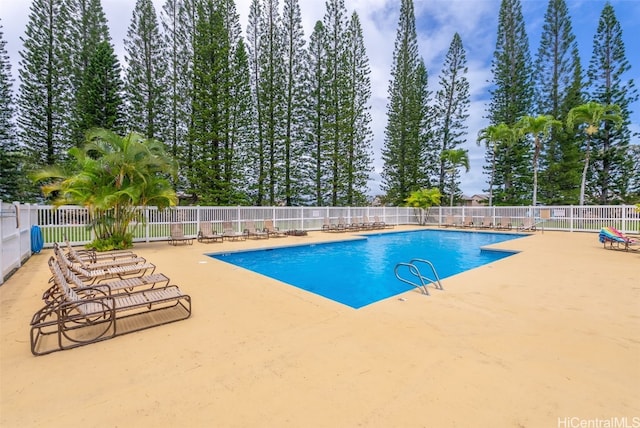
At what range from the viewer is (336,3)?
1909cm

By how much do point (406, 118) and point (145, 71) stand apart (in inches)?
706

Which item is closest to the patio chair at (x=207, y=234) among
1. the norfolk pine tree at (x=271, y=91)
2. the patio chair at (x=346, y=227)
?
the patio chair at (x=346, y=227)

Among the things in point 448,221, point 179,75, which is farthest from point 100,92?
point 448,221

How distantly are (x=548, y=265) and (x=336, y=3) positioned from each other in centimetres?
2010

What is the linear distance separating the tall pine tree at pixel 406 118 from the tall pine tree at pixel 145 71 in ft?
53.1

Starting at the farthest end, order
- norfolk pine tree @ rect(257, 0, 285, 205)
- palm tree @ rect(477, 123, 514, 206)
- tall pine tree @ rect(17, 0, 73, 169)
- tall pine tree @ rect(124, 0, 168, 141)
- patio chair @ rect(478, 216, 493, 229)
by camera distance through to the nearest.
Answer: norfolk pine tree @ rect(257, 0, 285, 205), palm tree @ rect(477, 123, 514, 206), tall pine tree @ rect(124, 0, 168, 141), patio chair @ rect(478, 216, 493, 229), tall pine tree @ rect(17, 0, 73, 169)

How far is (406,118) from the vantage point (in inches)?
888

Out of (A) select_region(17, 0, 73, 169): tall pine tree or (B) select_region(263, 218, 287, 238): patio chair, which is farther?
(A) select_region(17, 0, 73, 169): tall pine tree

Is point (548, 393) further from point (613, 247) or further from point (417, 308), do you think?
point (613, 247)

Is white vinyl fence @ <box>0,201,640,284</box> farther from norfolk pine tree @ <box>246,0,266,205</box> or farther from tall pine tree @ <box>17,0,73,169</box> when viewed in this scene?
tall pine tree @ <box>17,0,73,169</box>

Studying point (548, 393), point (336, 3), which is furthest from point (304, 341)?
point (336, 3)

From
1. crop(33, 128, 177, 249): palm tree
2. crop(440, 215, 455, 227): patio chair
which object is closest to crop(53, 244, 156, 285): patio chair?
crop(33, 128, 177, 249): palm tree

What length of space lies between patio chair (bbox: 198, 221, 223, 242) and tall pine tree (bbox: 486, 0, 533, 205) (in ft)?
67.7

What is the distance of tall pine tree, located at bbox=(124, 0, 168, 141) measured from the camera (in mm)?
16750
